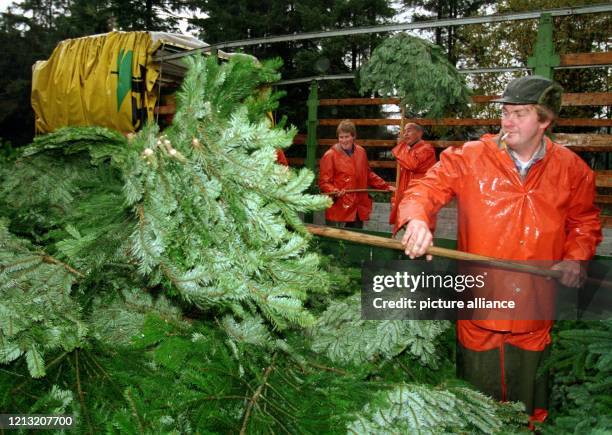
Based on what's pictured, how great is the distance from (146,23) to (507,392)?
25.9 m

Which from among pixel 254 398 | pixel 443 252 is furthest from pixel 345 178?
pixel 254 398

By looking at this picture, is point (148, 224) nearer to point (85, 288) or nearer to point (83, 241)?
point (83, 241)

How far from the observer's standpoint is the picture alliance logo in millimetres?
3018

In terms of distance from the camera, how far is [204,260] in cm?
183

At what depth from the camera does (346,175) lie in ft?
26.3

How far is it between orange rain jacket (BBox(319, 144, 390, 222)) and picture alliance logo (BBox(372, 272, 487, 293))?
481 cm

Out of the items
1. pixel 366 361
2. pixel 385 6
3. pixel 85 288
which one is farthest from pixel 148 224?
pixel 385 6

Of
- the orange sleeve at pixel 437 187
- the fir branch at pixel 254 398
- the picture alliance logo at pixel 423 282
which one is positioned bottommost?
the fir branch at pixel 254 398

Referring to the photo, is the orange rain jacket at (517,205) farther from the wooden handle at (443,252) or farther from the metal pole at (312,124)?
the metal pole at (312,124)

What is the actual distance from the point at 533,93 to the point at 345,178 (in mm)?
5226

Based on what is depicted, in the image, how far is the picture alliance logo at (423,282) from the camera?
3.02m

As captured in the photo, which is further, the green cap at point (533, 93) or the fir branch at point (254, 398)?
the green cap at point (533, 93)

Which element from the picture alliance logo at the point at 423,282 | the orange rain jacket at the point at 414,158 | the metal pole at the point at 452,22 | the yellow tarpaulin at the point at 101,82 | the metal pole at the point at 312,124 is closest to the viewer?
the picture alliance logo at the point at 423,282

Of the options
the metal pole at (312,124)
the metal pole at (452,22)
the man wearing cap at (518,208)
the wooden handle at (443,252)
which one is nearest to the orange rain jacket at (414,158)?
the metal pole at (452,22)
